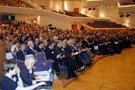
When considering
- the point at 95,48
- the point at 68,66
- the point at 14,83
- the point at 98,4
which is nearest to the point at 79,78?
the point at 68,66

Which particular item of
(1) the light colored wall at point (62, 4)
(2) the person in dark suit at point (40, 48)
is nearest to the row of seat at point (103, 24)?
(1) the light colored wall at point (62, 4)

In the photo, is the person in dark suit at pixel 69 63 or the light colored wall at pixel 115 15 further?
the light colored wall at pixel 115 15

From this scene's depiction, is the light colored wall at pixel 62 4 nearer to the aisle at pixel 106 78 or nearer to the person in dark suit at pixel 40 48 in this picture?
the aisle at pixel 106 78

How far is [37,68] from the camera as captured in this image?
713cm

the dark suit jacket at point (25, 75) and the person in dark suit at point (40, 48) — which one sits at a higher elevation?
the dark suit jacket at point (25, 75)

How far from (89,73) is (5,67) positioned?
3.96 meters

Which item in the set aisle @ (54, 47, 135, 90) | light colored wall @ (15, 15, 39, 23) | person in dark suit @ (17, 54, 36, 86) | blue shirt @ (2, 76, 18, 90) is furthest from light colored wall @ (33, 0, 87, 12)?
blue shirt @ (2, 76, 18, 90)

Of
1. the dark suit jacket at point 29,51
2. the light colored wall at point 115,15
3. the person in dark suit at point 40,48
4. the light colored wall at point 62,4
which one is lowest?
the light colored wall at point 115,15

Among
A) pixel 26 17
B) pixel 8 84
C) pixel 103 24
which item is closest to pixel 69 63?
pixel 8 84

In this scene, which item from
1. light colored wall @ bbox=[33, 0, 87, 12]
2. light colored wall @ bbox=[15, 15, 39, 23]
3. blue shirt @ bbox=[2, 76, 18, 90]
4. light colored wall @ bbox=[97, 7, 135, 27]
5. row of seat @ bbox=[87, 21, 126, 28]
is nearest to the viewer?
blue shirt @ bbox=[2, 76, 18, 90]

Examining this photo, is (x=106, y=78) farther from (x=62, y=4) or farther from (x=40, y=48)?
(x=62, y=4)

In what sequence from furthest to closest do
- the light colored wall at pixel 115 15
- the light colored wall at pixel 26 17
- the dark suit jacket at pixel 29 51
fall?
the light colored wall at pixel 115 15, the light colored wall at pixel 26 17, the dark suit jacket at pixel 29 51

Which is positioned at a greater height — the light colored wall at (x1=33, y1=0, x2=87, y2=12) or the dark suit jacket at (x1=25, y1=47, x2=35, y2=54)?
the dark suit jacket at (x1=25, y1=47, x2=35, y2=54)

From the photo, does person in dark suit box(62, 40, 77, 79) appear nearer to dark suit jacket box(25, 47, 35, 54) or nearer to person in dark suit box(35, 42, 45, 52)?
person in dark suit box(35, 42, 45, 52)
